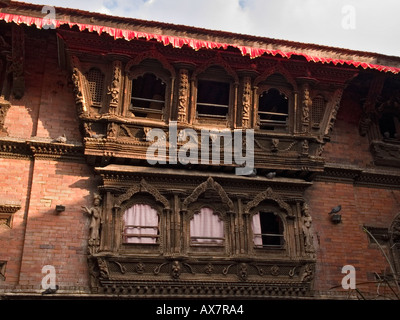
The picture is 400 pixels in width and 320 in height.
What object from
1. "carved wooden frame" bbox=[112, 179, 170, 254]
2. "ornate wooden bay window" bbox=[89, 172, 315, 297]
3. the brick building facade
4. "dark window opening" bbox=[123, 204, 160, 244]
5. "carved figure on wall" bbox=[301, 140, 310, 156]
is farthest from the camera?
"carved figure on wall" bbox=[301, 140, 310, 156]

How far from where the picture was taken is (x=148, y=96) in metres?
12.2

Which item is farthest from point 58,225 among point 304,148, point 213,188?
point 304,148

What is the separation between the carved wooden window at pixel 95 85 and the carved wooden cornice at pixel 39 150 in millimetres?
1100

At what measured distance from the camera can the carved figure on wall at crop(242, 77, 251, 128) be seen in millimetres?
11055

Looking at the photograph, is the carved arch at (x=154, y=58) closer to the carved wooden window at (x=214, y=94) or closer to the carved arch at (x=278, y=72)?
the carved wooden window at (x=214, y=94)

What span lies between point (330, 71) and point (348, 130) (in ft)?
5.79

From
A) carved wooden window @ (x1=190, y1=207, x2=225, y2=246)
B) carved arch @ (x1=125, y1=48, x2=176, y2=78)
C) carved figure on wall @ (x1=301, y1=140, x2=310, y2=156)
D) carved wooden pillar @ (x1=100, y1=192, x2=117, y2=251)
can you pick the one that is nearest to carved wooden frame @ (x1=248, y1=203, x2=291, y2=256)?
carved wooden window @ (x1=190, y1=207, x2=225, y2=246)

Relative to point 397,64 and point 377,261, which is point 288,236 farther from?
point 397,64

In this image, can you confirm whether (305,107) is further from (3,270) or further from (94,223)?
(3,270)

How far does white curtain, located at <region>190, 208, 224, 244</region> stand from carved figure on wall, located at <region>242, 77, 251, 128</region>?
2.17 meters

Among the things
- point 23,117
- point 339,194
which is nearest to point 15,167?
point 23,117

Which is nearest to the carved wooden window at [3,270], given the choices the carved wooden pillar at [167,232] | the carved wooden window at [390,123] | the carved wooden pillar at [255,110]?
the carved wooden pillar at [167,232]

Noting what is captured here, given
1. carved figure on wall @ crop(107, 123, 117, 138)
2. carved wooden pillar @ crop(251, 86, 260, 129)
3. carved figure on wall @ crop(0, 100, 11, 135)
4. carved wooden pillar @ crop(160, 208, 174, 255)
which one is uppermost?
carved wooden pillar @ crop(251, 86, 260, 129)

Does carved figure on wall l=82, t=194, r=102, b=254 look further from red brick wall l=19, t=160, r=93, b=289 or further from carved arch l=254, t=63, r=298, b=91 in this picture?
carved arch l=254, t=63, r=298, b=91
